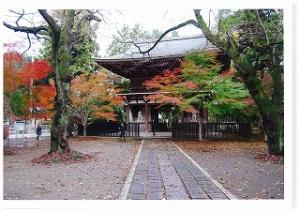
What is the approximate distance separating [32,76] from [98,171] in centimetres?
366

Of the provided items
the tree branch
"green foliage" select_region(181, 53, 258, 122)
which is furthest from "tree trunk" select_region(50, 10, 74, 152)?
"green foliage" select_region(181, 53, 258, 122)

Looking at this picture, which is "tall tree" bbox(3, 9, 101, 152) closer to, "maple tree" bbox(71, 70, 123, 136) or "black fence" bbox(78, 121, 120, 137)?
"maple tree" bbox(71, 70, 123, 136)

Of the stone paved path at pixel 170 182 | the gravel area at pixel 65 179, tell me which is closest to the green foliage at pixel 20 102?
the gravel area at pixel 65 179

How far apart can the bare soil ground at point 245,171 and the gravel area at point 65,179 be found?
1.45 meters

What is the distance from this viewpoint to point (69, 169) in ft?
19.4

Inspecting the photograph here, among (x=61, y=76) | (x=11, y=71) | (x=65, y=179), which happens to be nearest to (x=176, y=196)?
(x=65, y=179)

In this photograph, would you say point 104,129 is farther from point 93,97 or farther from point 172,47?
point 172,47

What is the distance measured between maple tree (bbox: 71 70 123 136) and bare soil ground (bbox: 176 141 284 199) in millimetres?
4679

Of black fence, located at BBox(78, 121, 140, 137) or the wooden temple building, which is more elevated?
the wooden temple building

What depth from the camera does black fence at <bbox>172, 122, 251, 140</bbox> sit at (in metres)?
11.1

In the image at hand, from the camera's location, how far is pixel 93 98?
1206 centimetres

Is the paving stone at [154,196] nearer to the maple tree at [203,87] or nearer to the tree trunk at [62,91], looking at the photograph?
the tree trunk at [62,91]

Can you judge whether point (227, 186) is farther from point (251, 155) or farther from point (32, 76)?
point (32, 76)

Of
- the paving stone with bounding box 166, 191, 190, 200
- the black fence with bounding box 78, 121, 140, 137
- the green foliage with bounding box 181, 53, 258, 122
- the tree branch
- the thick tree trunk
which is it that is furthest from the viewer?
the black fence with bounding box 78, 121, 140, 137
